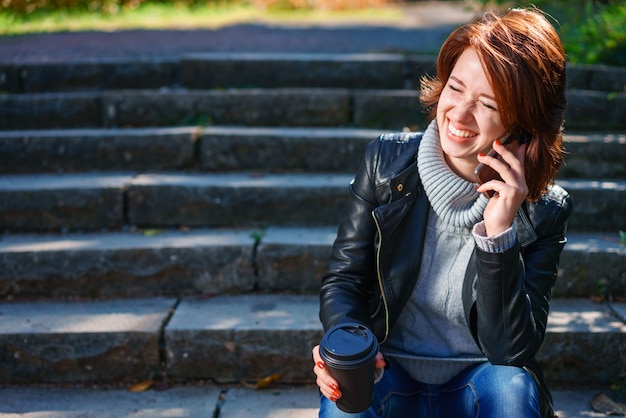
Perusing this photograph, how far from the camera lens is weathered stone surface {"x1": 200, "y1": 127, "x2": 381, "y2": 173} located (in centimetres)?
390

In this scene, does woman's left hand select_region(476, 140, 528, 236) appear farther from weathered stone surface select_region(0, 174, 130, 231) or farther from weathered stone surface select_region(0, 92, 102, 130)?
weathered stone surface select_region(0, 92, 102, 130)

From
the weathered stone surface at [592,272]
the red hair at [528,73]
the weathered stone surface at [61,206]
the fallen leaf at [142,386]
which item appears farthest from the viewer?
the weathered stone surface at [61,206]

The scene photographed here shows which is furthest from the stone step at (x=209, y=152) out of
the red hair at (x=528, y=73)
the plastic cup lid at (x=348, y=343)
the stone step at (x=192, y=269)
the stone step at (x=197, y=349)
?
the plastic cup lid at (x=348, y=343)

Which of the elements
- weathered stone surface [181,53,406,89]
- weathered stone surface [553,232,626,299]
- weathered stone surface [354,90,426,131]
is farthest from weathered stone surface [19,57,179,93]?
weathered stone surface [553,232,626,299]

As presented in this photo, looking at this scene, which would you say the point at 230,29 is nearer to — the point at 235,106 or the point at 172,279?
the point at 235,106

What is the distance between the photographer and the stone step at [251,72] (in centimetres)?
447

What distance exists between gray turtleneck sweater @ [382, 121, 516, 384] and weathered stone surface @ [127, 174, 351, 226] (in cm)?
139

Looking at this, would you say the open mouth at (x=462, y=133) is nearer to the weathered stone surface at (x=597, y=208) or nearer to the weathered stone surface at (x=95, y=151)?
the weathered stone surface at (x=597, y=208)

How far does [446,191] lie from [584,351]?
1307 mm

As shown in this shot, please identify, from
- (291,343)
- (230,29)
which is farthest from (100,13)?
(291,343)

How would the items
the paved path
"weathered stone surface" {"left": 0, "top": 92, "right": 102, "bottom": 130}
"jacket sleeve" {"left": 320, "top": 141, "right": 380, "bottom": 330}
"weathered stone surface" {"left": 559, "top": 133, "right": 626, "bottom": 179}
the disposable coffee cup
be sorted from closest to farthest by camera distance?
the disposable coffee cup
"jacket sleeve" {"left": 320, "top": 141, "right": 380, "bottom": 330}
"weathered stone surface" {"left": 559, "top": 133, "right": 626, "bottom": 179}
"weathered stone surface" {"left": 0, "top": 92, "right": 102, "bottom": 130}
the paved path

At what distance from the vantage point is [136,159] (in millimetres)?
3918

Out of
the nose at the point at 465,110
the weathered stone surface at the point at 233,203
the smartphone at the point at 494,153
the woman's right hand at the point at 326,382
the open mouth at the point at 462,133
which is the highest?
the nose at the point at 465,110

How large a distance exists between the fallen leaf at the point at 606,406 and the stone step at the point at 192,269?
584 mm
